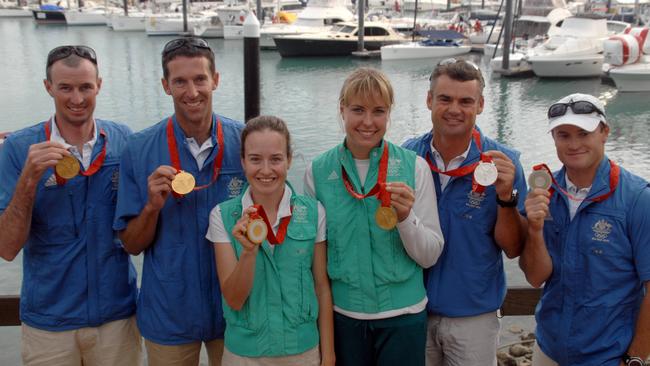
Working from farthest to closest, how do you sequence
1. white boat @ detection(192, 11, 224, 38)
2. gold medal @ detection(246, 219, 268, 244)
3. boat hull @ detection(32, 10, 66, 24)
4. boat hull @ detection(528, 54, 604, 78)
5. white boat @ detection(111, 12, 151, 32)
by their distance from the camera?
boat hull @ detection(32, 10, 66, 24) → white boat @ detection(111, 12, 151, 32) → white boat @ detection(192, 11, 224, 38) → boat hull @ detection(528, 54, 604, 78) → gold medal @ detection(246, 219, 268, 244)

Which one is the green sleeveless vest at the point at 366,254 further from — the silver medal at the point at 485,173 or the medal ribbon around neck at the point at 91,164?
the medal ribbon around neck at the point at 91,164

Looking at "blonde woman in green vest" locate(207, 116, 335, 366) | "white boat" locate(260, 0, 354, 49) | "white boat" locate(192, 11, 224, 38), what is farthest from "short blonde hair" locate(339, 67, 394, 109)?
"white boat" locate(192, 11, 224, 38)

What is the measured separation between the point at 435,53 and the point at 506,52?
29.2ft

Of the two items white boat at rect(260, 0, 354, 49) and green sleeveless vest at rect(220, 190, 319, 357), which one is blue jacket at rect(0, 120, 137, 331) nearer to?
green sleeveless vest at rect(220, 190, 319, 357)

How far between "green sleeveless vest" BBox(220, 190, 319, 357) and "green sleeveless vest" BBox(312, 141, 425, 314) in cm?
16

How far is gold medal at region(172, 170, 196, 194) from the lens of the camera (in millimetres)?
3371

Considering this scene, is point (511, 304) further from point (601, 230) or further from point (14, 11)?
point (14, 11)

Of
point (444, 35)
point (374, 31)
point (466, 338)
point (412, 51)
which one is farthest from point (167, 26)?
point (466, 338)

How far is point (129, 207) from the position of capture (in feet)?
11.7

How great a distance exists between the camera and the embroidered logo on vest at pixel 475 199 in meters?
3.65

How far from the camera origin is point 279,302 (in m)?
3.38

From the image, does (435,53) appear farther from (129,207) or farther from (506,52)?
(129,207)

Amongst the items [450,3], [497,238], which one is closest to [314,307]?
[497,238]

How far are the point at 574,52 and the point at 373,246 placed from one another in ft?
113
